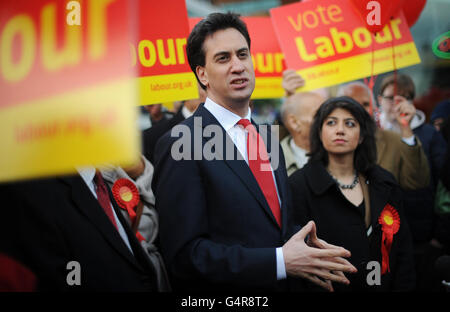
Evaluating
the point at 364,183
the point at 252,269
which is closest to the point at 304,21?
the point at 364,183

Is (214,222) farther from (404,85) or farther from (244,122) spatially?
(404,85)

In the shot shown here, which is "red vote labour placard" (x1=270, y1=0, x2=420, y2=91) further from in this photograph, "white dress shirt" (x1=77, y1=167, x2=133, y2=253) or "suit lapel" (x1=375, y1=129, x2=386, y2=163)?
"white dress shirt" (x1=77, y1=167, x2=133, y2=253)

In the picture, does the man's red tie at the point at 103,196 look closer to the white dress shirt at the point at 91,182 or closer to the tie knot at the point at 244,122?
the white dress shirt at the point at 91,182

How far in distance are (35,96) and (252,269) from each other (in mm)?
964

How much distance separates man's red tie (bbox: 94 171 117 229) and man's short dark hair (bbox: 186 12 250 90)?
64 centimetres

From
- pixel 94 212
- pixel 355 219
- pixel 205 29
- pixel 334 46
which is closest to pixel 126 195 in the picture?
pixel 94 212

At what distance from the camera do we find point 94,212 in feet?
5.33

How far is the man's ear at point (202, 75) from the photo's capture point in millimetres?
1855

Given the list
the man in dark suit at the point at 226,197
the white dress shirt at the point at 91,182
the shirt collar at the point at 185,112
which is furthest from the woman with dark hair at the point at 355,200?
the white dress shirt at the point at 91,182

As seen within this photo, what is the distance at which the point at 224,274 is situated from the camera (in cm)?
158

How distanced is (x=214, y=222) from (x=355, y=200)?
1.05 m

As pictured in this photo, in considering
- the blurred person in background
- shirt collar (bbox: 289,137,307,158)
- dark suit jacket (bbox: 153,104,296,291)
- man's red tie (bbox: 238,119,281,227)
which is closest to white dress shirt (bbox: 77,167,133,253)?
dark suit jacket (bbox: 153,104,296,291)

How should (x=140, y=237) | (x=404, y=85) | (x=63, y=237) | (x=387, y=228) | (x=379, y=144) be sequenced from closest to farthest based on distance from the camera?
(x=63, y=237), (x=140, y=237), (x=387, y=228), (x=379, y=144), (x=404, y=85)
